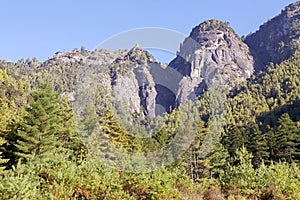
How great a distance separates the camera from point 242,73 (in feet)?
559

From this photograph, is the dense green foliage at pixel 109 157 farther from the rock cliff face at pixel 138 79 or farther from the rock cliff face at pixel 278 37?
the rock cliff face at pixel 278 37

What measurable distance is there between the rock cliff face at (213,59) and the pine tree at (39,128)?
4259 inches

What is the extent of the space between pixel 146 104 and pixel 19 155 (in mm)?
127627

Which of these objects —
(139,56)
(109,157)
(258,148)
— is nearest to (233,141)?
(258,148)

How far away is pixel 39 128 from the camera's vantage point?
28188mm

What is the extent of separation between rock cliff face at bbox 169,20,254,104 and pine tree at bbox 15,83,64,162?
108185 mm

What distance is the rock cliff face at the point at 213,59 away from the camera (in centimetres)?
15600

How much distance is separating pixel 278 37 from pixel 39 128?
569ft

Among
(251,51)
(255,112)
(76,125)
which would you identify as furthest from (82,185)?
(251,51)

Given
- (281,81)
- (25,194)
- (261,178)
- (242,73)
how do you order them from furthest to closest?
1. (242,73)
2. (281,81)
3. (261,178)
4. (25,194)

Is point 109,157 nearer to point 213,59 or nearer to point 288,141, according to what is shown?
point 288,141

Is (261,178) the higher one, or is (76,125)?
(76,125)

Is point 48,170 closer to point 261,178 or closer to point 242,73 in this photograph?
point 261,178

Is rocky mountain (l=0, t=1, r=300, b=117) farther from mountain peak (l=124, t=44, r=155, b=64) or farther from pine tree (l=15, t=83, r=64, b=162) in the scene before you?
pine tree (l=15, t=83, r=64, b=162)
